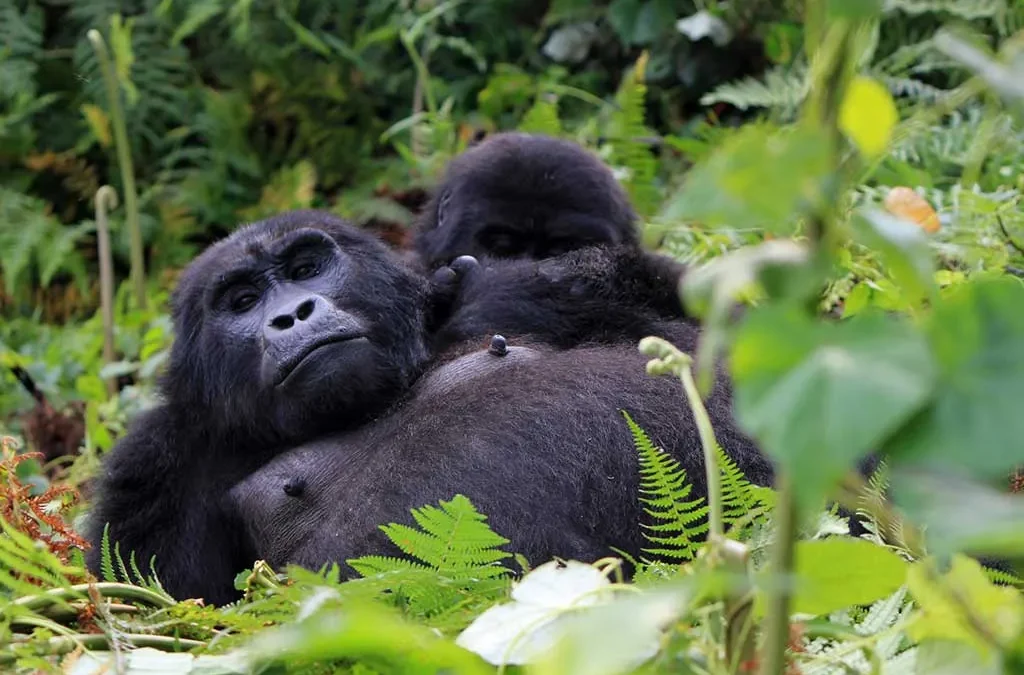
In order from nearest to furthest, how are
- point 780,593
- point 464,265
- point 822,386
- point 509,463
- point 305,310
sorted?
point 822,386 → point 780,593 → point 509,463 → point 305,310 → point 464,265

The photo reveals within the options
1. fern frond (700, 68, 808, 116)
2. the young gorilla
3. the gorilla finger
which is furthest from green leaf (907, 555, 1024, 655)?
fern frond (700, 68, 808, 116)

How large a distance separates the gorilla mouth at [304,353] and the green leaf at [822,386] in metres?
1.76

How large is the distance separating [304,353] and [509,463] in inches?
21.2

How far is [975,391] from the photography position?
0.79 metres

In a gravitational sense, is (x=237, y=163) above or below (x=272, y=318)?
below

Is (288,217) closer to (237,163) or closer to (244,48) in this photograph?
(237,163)

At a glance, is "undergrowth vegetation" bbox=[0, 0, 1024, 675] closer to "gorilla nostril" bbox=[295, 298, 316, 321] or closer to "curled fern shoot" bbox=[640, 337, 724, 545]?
"curled fern shoot" bbox=[640, 337, 724, 545]

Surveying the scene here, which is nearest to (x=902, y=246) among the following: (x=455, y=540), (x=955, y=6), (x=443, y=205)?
(x=455, y=540)

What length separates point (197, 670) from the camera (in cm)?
122

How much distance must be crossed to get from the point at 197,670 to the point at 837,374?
0.74m

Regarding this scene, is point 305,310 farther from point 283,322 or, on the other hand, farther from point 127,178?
point 127,178

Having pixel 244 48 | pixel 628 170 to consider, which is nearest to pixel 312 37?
pixel 244 48

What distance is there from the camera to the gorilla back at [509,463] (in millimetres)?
2096

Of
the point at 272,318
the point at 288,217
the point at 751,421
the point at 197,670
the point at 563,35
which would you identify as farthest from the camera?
the point at 563,35
